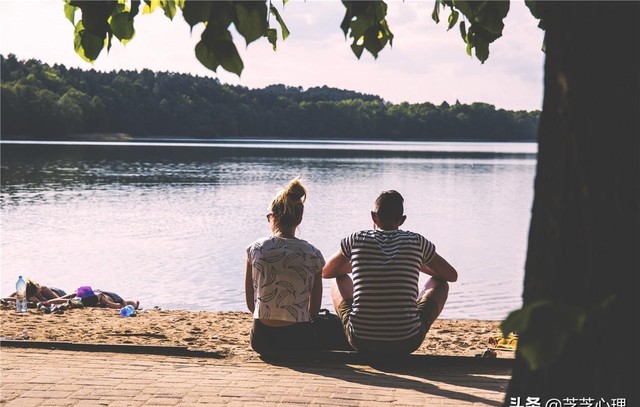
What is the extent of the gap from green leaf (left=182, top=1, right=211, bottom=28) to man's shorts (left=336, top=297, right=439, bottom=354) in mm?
2962

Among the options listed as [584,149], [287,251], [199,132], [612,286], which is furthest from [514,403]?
[199,132]

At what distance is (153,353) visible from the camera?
6004mm

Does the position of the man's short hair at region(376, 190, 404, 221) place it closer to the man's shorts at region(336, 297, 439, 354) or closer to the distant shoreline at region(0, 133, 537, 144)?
the man's shorts at region(336, 297, 439, 354)

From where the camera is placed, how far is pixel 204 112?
131250mm

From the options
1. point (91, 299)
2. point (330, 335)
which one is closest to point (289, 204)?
point (330, 335)

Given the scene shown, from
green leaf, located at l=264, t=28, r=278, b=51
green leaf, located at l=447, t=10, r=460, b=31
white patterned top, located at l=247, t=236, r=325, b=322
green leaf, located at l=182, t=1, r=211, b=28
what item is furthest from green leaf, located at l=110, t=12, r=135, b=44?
white patterned top, located at l=247, t=236, r=325, b=322

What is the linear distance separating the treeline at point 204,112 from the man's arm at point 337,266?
Result: 10019cm

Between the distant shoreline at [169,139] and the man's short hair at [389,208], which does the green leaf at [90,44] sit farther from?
the distant shoreline at [169,139]

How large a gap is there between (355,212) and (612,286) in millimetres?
25594

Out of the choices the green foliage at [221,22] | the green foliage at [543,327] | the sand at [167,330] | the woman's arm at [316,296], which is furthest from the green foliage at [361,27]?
the sand at [167,330]

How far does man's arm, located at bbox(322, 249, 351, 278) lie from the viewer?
216 inches

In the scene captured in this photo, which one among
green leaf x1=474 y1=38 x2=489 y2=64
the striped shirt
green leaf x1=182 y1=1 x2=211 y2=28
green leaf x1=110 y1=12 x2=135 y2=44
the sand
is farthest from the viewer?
the sand

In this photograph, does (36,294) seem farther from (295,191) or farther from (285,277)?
(295,191)

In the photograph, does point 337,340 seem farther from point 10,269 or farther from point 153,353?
point 10,269
